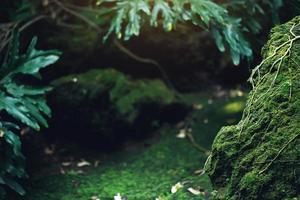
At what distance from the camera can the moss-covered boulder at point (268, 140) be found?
9.73ft

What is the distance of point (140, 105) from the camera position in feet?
19.4

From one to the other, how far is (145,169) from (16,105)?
5.42 ft

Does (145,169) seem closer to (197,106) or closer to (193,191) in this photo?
(193,191)

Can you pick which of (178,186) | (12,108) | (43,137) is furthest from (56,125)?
(178,186)

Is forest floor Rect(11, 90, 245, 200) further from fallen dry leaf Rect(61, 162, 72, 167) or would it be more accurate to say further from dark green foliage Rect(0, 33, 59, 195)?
dark green foliage Rect(0, 33, 59, 195)

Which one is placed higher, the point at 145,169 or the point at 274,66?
the point at 274,66

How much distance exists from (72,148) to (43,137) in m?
0.43

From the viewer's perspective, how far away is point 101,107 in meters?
5.72

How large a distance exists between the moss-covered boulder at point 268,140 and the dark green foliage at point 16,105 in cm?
193

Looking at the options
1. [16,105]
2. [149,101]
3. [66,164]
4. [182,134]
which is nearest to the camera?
[16,105]

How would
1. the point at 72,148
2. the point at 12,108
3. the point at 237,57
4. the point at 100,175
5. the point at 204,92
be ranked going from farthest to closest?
the point at 204,92 → the point at 72,148 → the point at 100,175 → the point at 237,57 → the point at 12,108

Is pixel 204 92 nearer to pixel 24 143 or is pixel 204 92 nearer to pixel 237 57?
pixel 237 57

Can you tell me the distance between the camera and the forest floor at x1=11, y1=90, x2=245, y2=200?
435 cm

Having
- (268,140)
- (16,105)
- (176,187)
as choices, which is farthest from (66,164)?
(268,140)
